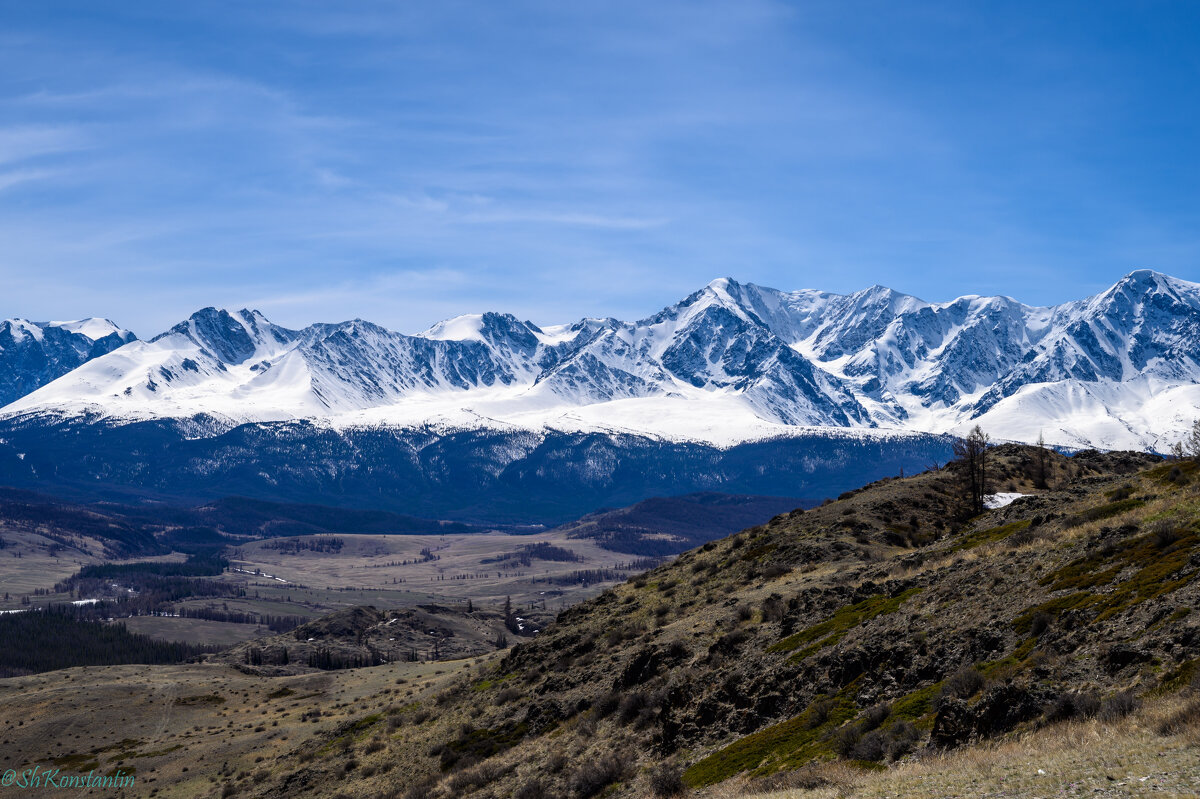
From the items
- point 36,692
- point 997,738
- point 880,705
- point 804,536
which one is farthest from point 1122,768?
point 36,692

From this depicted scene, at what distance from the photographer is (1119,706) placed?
20.3m

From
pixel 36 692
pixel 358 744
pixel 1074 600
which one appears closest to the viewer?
pixel 1074 600

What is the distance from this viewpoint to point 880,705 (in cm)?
2619

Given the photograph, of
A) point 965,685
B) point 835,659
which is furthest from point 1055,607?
point 835,659

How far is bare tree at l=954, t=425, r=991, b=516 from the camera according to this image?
207 feet

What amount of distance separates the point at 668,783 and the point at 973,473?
4267 centimetres

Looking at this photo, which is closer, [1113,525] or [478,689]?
[1113,525]

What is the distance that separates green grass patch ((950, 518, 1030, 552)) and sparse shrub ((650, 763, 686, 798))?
63.5 feet

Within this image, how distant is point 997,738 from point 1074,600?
699 centimetres

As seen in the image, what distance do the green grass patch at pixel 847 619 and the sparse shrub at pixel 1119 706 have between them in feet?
42.6

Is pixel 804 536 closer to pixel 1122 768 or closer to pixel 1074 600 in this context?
pixel 1074 600

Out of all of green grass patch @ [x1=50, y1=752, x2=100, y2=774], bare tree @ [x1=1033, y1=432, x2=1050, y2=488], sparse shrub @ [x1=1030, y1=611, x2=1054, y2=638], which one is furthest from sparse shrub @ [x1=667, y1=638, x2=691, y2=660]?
green grass patch @ [x1=50, y1=752, x2=100, y2=774]

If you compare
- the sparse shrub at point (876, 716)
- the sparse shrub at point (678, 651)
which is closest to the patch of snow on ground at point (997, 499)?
the sparse shrub at point (678, 651)

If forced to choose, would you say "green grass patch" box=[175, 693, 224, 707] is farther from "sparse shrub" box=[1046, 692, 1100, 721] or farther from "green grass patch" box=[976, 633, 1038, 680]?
"sparse shrub" box=[1046, 692, 1100, 721]
